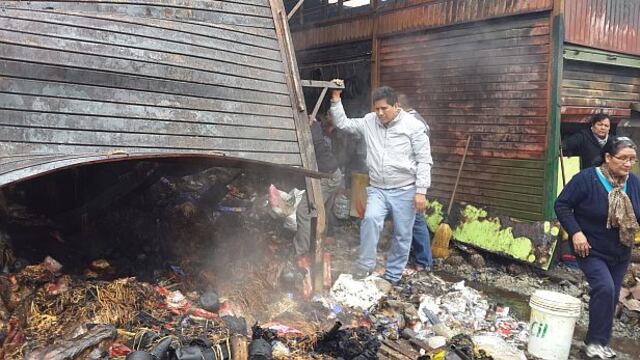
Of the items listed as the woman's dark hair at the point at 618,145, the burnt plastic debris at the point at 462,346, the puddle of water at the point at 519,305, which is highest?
the woman's dark hair at the point at 618,145

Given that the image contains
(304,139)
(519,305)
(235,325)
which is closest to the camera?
(235,325)

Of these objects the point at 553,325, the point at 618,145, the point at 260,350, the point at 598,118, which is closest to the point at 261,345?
the point at 260,350

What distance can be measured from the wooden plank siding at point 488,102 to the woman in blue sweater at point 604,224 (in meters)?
2.73

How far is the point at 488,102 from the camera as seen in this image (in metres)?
8.04

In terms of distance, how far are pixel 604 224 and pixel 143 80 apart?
4.90 meters

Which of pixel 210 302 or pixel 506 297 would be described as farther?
pixel 506 297

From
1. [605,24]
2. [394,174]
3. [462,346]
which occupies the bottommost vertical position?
[462,346]

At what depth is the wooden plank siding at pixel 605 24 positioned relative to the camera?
24.2 ft

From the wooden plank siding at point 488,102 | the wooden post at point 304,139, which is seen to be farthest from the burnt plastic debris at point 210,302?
the wooden plank siding at point 488,102

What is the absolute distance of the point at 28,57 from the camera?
14.5 ft

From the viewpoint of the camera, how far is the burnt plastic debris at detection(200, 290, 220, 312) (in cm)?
464

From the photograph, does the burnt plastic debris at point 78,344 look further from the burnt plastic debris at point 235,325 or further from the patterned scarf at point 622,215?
the patterned scarf at point 622,215

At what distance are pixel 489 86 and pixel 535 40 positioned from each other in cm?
98

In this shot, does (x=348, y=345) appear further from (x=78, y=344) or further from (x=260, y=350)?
(x=78, y=344)
